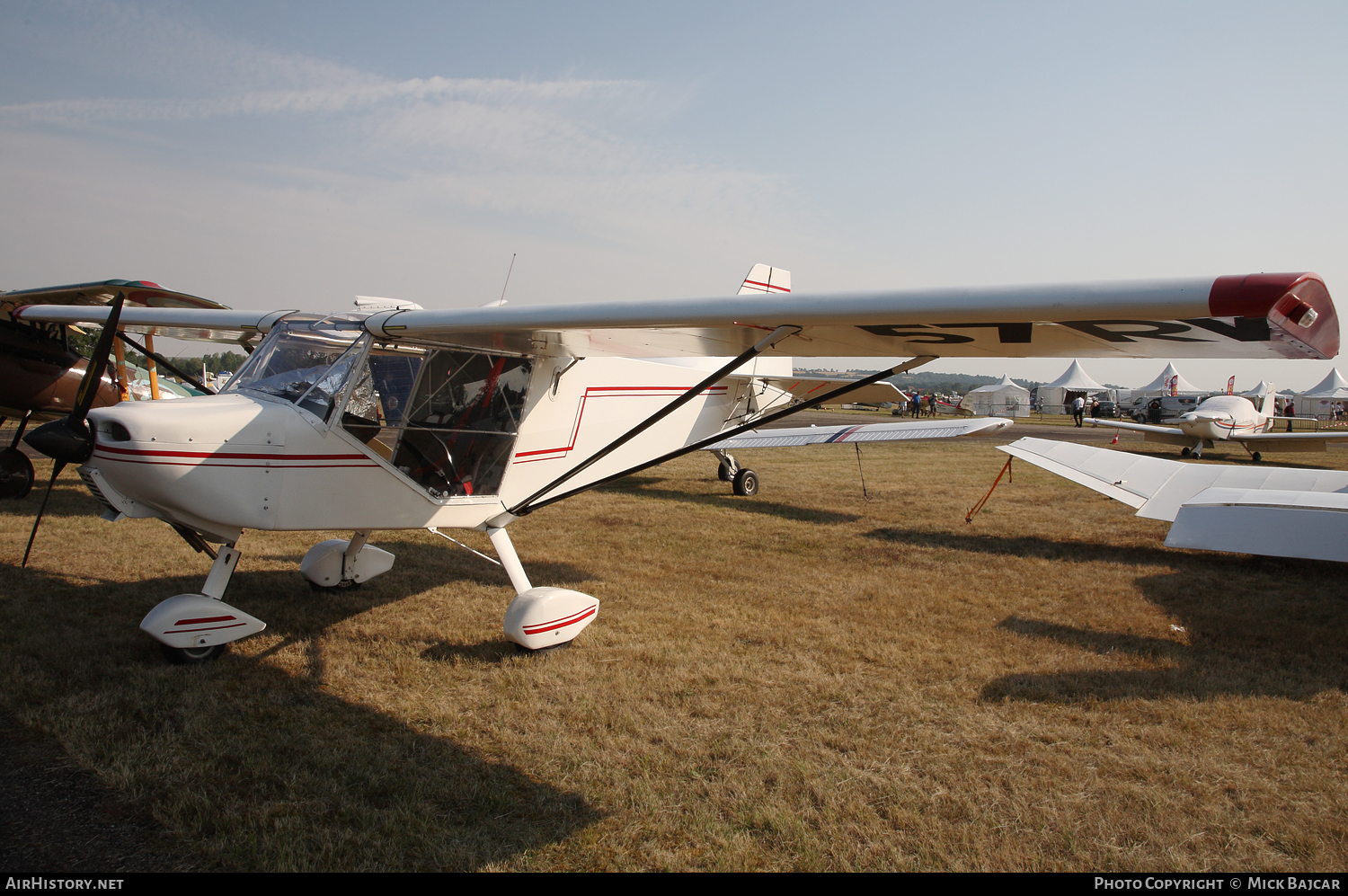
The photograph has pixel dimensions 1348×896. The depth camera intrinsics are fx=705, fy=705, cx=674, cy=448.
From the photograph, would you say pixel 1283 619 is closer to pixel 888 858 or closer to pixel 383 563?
pixel 888 858

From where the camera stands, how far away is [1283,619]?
496cm

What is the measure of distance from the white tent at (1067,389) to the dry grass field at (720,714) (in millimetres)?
53752

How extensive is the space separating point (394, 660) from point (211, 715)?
964 mm

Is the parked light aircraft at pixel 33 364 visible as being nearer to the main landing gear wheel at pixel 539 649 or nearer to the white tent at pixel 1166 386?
the main landing gear wheel at pixel 539 649

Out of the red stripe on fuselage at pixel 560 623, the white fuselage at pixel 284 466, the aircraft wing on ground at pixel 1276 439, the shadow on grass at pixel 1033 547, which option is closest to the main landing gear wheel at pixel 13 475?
the white fuselage at pixel 284 466

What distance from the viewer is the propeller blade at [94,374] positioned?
12.5 feet

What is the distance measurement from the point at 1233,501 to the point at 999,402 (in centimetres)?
5409

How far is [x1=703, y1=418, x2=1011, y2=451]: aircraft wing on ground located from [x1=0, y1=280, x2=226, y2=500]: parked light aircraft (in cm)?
815

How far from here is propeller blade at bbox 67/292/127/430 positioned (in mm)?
3801

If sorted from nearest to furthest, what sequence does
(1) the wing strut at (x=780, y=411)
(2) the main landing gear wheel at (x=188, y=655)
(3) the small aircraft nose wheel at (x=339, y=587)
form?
1. (1) the wing strut at (x=780, y=411)
2. (2) the main landing gear wheel at (x=188, y=655)
3. (3) the small aircraft nose wheel at (x=339, y=587)

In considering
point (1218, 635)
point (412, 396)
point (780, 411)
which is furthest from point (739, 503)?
point (412, 396)

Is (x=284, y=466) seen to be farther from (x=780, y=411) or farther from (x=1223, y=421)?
(x=1223, y=421)

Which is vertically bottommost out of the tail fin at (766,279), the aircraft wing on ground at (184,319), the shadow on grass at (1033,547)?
the shadow on grass at (1033,547)

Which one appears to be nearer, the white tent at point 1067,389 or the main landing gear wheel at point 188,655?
the main landing gear wheel at point 188,655
